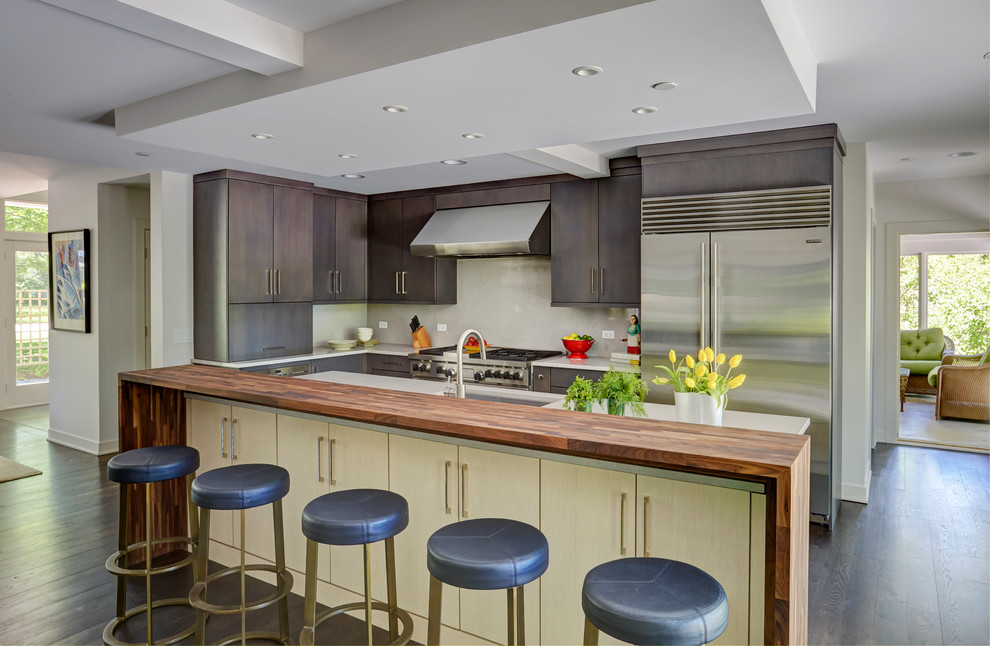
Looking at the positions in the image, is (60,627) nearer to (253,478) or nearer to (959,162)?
(253,478)

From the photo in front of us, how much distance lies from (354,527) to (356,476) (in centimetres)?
81

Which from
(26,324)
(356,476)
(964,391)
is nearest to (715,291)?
(356,476)

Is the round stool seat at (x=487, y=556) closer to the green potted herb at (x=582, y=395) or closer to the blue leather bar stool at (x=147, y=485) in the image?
the green potted herb at (x=582, y=395)

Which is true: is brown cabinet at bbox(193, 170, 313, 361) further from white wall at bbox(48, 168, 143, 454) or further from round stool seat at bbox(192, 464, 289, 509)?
round stool seat at bbox(192, 464, 289, 509)

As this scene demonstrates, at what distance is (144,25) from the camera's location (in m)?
2.15

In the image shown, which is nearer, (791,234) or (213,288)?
(791,234)

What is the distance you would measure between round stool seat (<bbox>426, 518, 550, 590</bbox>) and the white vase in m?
1.17

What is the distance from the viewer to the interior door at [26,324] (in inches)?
309

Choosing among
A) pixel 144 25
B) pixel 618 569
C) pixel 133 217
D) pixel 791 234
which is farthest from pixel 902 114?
pixel 133 217

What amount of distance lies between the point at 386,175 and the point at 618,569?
4272 mm

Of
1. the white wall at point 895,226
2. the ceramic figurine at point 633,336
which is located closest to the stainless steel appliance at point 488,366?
the ceramic figurine at point 633,336

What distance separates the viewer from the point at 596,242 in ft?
16.5

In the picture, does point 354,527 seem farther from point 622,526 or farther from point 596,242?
point 596,242

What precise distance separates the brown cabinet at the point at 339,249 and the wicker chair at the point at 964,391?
6.68 metres
